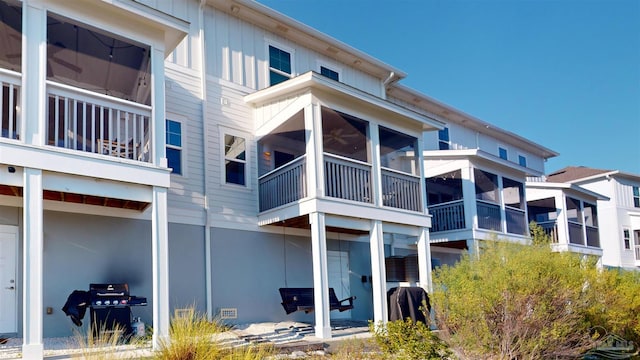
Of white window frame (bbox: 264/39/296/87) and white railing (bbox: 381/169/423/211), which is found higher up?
white window frame (bbox: 264/39/296/87)

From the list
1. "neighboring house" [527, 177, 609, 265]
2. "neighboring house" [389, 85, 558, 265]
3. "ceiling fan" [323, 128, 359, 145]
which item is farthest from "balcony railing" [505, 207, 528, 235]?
"ceiling fan" [323, 128, 359, 145]

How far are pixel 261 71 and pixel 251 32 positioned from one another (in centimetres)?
95

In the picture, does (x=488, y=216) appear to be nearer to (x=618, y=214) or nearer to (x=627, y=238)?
(x=618, y=214)

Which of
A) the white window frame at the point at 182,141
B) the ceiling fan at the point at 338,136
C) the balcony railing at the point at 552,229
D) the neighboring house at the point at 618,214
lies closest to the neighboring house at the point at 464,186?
the balcony railing at the point at 552,229

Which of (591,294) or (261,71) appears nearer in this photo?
(591,294)

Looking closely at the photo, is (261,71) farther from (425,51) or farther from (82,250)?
(425,51)

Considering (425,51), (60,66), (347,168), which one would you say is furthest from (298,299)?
(425,51)

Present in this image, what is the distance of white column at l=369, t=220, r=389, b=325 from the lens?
11.3 metres

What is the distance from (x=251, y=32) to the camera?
13.2 m

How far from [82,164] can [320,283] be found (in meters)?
4.75

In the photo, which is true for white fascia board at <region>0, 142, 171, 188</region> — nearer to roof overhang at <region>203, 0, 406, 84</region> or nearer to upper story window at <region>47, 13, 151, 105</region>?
upper story window at <region>47, 13, 151, 105</region>

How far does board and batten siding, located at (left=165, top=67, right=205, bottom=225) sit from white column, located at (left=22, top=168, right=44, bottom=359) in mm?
3610

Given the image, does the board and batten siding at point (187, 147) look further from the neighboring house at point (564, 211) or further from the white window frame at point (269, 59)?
the neighboring house at point (564, 211)

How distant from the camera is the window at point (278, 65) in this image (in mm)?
13609
